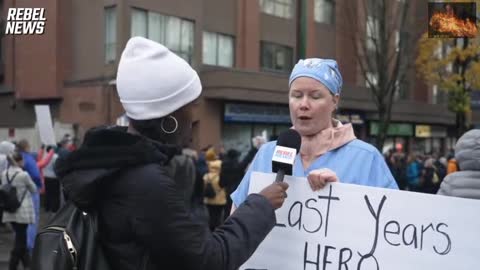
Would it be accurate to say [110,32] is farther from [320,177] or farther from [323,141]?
[320,177]

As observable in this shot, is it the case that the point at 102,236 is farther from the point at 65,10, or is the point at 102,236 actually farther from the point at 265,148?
the point at 65,10

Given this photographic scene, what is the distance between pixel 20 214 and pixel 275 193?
6.33 meters

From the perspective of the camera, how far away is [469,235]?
2135 millimetres

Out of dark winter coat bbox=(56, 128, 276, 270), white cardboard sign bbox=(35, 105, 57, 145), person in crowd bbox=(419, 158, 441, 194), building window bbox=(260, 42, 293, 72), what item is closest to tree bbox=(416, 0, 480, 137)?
person in crowd bbox=(419, 158, 441, 194)

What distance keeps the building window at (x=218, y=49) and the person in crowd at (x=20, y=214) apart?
16.0 m

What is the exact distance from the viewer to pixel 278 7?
1053 inches

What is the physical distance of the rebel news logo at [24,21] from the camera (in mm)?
12680

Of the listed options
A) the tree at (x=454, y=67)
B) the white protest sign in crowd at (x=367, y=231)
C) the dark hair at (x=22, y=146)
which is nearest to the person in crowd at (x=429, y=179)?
the tree at (x=454, y=67)

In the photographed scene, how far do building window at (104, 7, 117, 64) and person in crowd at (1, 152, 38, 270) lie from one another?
1241cm

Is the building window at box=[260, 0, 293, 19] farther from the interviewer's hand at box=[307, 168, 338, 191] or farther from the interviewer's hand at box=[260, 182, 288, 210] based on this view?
the interviewer's hand at box=[260, 182, 288, 210]

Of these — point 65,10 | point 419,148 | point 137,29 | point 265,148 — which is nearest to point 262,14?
point 137,29

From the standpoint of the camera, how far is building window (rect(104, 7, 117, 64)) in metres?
20.2

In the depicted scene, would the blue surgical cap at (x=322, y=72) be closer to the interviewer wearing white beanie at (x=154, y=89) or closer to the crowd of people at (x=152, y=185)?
the crowd of people at (x=152, y=185)

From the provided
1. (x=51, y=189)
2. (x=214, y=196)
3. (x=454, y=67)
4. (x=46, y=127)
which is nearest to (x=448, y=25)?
(x=214, y=196)
